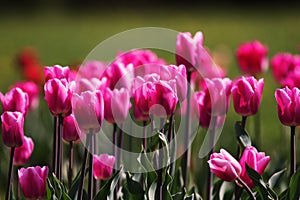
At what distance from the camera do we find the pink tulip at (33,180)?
186 centimetres

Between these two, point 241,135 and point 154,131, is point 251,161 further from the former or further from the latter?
point 154,131

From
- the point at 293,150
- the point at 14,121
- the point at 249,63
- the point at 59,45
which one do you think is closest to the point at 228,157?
the point at 293,150

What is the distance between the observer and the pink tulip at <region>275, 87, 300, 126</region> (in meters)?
1.87

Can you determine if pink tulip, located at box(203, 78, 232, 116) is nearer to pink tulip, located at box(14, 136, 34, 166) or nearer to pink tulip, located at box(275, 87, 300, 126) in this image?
pink tulip, located at box(275, 87, 300, 126)

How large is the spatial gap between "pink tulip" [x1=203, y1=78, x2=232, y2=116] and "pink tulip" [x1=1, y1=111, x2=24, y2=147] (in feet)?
1.83

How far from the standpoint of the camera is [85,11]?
13.9 meters

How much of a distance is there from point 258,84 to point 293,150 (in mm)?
208

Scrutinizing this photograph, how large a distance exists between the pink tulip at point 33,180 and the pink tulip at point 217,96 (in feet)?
1.77

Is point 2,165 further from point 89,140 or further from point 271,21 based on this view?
point 271,21

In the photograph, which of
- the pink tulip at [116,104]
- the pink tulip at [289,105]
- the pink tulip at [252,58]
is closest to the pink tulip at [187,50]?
the pink tulip at [116,104]

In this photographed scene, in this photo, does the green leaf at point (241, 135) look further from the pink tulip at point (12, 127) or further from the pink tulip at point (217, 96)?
the pink tulip at point (12, 127)

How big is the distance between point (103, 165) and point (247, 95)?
452 millimetres

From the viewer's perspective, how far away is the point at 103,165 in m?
2.00

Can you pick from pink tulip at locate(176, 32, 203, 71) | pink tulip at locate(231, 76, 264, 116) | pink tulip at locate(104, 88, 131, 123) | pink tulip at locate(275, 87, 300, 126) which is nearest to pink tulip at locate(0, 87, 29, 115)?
pink tulip at locate(104, 88, 131, 123)
